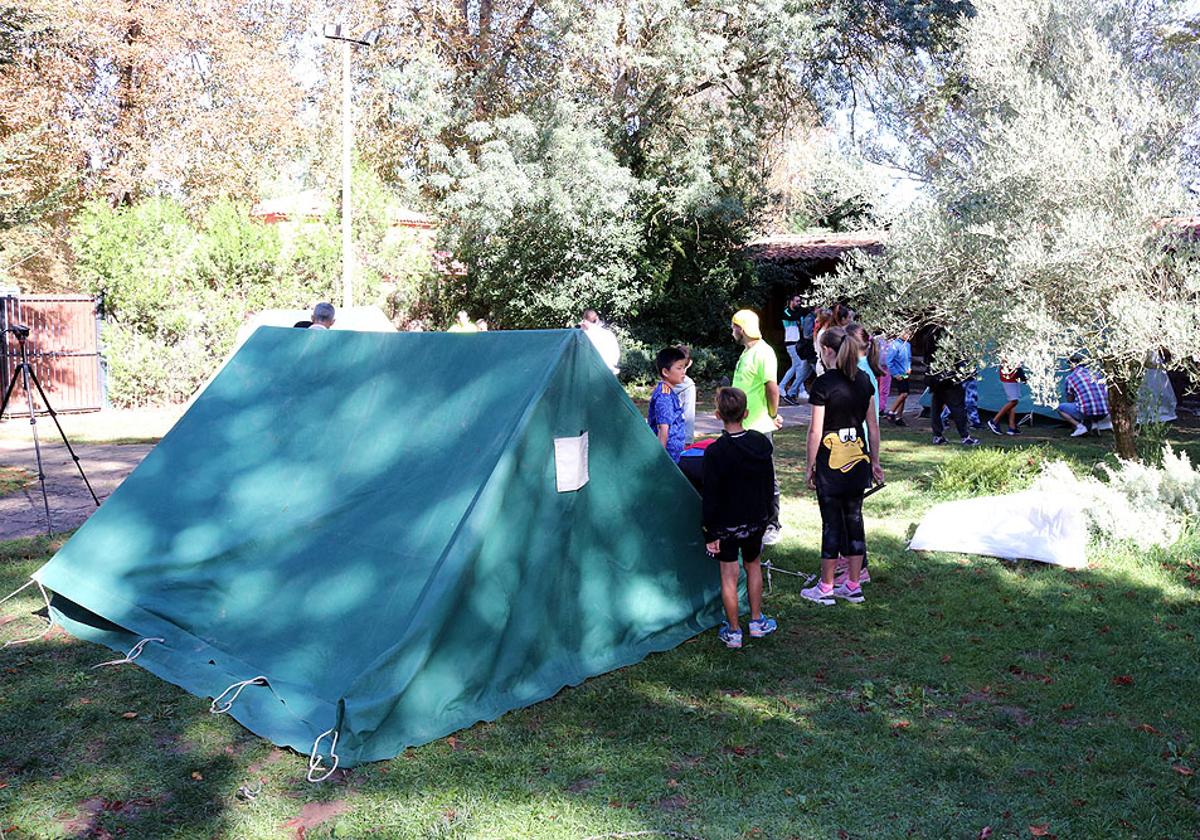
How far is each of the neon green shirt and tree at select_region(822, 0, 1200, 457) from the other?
243cm

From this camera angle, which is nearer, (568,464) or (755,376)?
(568,464)

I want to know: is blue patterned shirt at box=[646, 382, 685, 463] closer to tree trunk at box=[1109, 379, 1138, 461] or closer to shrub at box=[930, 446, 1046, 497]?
shrub at box=[930, 446, 1046, 497]

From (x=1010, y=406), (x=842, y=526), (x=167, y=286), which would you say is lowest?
(x=1010, y=406)

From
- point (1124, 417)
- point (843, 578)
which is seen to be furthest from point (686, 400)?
point (1124, 417)

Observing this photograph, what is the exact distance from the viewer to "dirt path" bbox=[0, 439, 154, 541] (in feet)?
27.6

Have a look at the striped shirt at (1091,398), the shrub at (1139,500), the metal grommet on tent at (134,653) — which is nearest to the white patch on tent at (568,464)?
the metal grommet on tent at (134,653)

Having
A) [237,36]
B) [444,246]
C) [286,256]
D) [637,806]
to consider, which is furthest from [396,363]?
[237,36]

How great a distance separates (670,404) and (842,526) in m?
1.32

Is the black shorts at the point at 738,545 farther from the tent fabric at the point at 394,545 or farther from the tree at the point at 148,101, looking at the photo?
the tree at the point at 148,101

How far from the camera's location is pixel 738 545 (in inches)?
207

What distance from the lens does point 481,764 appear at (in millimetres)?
4082

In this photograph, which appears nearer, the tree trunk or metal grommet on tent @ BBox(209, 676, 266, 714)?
metal grommet on tent @ BBox(209, 676, 266, 714)

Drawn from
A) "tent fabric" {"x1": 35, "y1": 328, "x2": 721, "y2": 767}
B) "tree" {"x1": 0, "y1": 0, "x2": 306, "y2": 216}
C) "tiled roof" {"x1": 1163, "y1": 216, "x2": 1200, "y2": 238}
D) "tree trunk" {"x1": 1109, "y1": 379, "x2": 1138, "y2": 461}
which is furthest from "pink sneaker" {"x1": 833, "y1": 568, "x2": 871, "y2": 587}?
"tree" {"x1": 0, "y1": 0, "x2": 306, "y2": 216}

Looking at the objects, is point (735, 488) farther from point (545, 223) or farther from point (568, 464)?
point (545, 223)
